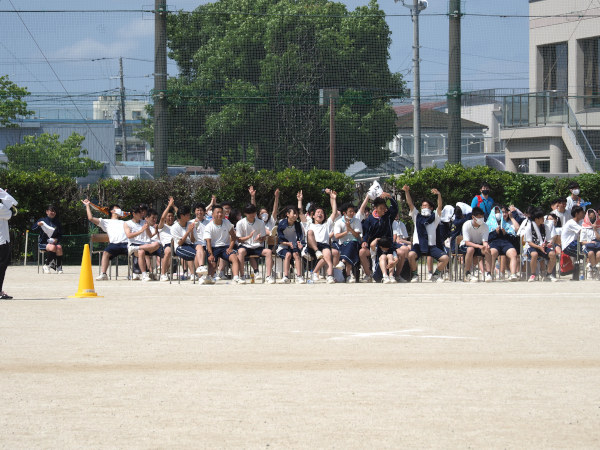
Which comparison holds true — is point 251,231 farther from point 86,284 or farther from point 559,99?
point 559,99

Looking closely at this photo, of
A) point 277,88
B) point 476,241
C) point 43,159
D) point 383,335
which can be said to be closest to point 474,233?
point 476,241

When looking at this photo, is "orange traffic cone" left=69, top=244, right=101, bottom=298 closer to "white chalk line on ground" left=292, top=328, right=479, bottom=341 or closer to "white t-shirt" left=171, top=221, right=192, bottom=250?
"white t-shirt" left=171, top=221, right=192, bottom=250

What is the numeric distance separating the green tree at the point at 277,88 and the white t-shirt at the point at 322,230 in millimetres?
8175

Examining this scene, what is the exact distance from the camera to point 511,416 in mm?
6188

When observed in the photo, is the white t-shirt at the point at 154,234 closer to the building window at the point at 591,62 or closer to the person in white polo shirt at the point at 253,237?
the person in white polo shirt at the point at 253,237

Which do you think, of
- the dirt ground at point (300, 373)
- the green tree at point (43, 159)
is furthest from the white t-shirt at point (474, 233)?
the green tree at point (43, 159)

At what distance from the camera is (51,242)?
2033cm

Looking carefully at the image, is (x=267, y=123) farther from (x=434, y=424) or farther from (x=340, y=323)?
(x=434, y=424)

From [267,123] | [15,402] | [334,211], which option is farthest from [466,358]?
[267,123]

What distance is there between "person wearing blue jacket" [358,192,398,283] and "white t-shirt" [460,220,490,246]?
145cm

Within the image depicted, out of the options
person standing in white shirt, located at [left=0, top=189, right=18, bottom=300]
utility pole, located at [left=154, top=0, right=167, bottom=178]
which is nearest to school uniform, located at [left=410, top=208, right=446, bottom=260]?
person standing in white shirt, located at [left=0, top=189, right=18, bottom=300]

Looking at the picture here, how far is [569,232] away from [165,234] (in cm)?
784

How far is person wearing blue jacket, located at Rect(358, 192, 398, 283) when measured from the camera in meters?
17.4

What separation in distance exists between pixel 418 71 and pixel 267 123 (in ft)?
15.5
